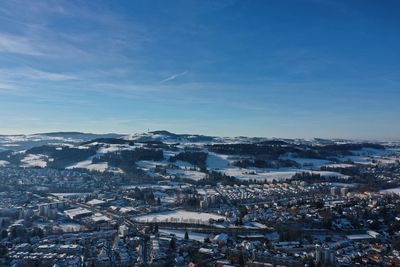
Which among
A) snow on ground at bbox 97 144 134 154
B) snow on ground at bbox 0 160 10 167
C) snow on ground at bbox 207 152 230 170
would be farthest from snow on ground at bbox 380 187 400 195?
snow on ground at bbox 0 160 10 167

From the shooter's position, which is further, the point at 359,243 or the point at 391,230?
the point at 391,230

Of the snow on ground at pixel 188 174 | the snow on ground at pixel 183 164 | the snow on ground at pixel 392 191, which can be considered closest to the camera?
the snow on ground at pixel 392 191

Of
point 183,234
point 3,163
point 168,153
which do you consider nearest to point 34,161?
point 3,163

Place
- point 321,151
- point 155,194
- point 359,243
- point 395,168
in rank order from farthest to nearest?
point 321,151 < point 395,168 < point 155,194 < point 359,243

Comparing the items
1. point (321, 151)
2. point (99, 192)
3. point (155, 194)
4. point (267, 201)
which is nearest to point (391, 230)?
point (267, 201)

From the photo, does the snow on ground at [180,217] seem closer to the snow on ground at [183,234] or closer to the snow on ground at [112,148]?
the snow on ground at [183,234]

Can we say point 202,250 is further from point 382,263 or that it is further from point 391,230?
point 391,230

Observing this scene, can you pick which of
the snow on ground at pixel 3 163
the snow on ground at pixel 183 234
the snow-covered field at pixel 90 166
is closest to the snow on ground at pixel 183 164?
the snow-covered field at pixel 90 166
